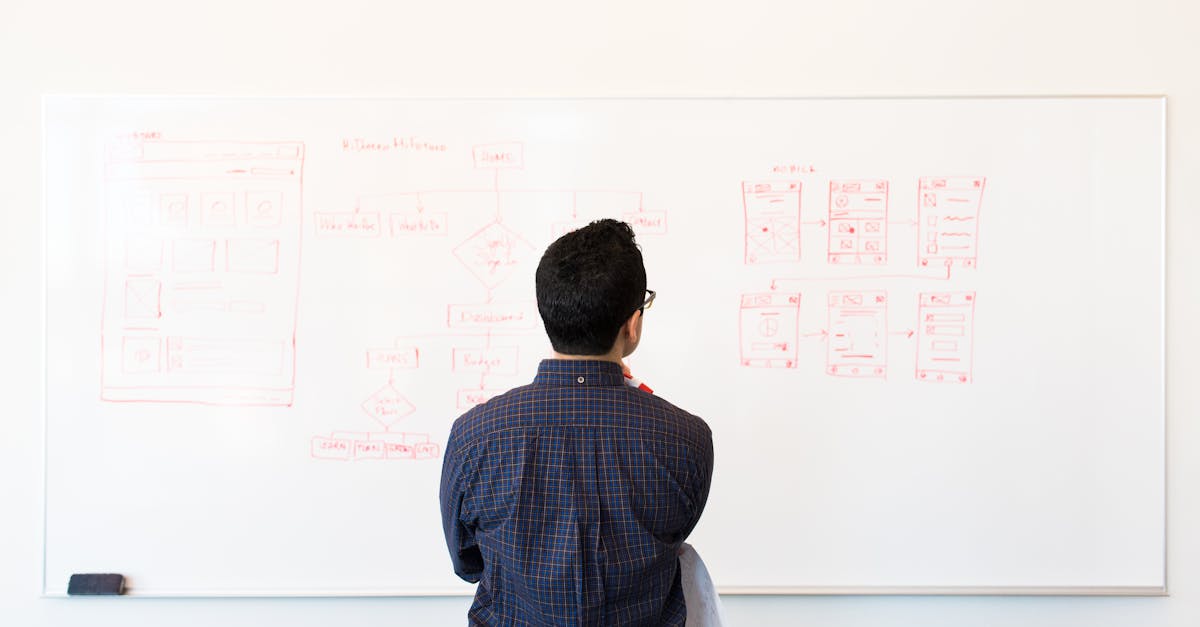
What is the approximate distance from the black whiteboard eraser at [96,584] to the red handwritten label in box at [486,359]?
1.03 meters

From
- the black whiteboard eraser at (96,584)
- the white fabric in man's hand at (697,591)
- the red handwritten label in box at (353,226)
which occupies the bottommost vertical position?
the black whiteboard eraser at (96,584)

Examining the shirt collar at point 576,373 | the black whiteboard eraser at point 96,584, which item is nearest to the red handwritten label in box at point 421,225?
the shirt collar at point 576,373

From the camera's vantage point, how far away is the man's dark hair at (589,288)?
1.03 m

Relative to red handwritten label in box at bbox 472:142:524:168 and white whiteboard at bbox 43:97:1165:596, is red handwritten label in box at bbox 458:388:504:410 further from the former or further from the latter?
red handwritten label in box at bbox 472:142:524:168

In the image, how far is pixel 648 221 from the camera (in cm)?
184

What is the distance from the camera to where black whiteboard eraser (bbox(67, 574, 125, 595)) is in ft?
5.97

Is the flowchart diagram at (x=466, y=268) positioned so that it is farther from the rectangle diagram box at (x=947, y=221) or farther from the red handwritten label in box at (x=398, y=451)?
the rectangle diagram box at (x=947, y=221)

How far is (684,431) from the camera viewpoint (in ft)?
3.52

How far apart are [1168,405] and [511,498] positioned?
6.04 ft

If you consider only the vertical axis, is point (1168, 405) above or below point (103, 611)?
above

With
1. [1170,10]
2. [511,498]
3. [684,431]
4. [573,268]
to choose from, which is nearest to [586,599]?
[511,498]

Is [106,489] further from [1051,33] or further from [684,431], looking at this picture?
[1051,33]

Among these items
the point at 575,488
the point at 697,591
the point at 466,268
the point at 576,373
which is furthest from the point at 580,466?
the point at 466,268

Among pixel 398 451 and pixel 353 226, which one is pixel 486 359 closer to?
pixel 398 451
